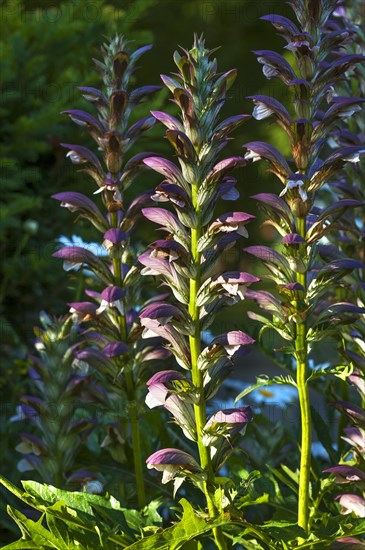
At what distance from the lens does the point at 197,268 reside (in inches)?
54.4

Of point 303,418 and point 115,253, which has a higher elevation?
point 115,253

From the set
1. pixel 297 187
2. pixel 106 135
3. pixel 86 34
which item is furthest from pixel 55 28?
pixel 297 187

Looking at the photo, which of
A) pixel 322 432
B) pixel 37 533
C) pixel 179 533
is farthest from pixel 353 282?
pixel 37 533

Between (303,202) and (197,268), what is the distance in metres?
0.21

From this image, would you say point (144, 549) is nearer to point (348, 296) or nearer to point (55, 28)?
point (348, 296)

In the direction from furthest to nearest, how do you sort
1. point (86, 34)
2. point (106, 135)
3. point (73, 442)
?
point (86, 34) → point (73, 442) → point (106, 135)

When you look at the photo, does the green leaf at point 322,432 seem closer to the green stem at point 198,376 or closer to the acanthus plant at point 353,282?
the acanthus plant at point 353,282

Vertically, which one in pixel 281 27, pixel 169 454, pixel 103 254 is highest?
pixel 281 27

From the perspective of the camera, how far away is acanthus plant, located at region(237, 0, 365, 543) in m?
1.41

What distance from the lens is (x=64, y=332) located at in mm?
1875

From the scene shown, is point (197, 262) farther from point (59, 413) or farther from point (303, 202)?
point (59, 413)

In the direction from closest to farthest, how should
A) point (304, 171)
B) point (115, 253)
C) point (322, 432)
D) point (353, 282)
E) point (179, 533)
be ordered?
1. point (179, 533)
2. point (304, 171)
3. point (115, 253)
4. point (353, 282)
5. point (322, 432)

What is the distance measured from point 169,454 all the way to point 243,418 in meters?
0.14

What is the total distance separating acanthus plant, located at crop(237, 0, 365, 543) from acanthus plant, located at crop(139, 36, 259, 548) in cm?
7
